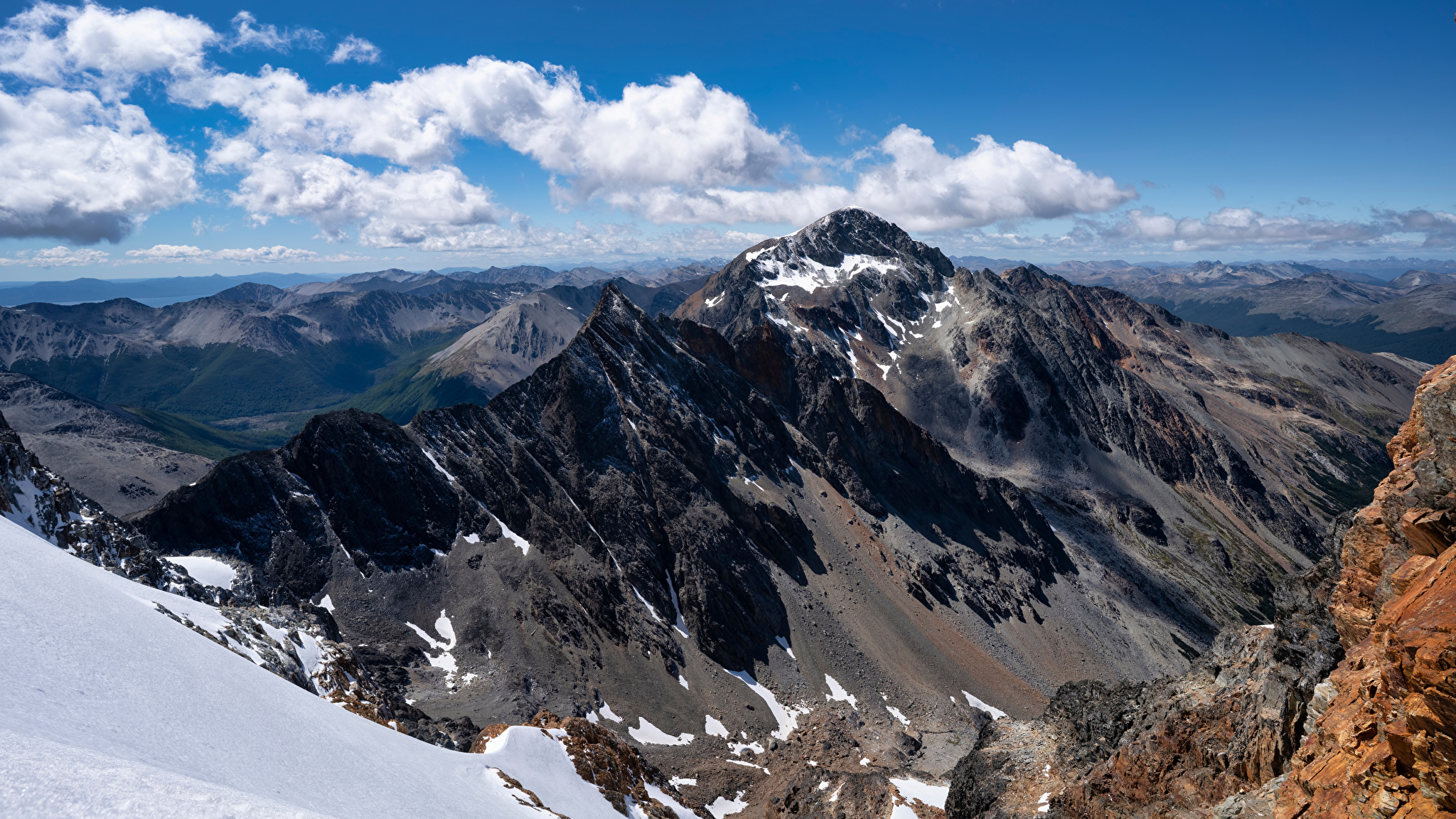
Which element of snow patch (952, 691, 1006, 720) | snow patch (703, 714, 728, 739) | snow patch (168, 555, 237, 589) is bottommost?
snow patch (952, 691, 1006, 720)

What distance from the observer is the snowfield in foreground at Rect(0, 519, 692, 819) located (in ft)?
37.6

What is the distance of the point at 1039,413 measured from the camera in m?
170

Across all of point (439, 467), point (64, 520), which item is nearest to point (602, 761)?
point (64, 520)

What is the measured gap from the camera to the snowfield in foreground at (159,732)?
11.5 metres

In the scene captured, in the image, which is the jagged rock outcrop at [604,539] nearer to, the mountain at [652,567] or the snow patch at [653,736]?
the mountain at [652,567]

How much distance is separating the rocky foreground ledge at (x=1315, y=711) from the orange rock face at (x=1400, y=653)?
0.03m

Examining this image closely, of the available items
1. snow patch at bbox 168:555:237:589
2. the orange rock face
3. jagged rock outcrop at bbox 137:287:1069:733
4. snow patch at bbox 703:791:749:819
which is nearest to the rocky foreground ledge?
the orange rock face

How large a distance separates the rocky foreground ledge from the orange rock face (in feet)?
0.11

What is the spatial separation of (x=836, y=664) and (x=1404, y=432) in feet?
256

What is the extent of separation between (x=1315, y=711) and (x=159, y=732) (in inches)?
1176

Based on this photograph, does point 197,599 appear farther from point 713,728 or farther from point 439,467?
point 713,728

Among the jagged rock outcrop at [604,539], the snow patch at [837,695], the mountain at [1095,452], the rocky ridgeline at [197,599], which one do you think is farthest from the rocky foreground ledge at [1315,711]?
the mountain at [1095,452]

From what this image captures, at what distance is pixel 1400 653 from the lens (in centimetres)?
1145

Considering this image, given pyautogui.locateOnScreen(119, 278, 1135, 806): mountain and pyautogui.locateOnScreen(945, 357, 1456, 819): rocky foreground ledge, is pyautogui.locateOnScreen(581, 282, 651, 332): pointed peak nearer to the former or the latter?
pyautogui.locateOnScreen(119, 278, 1135, 806): mountain
